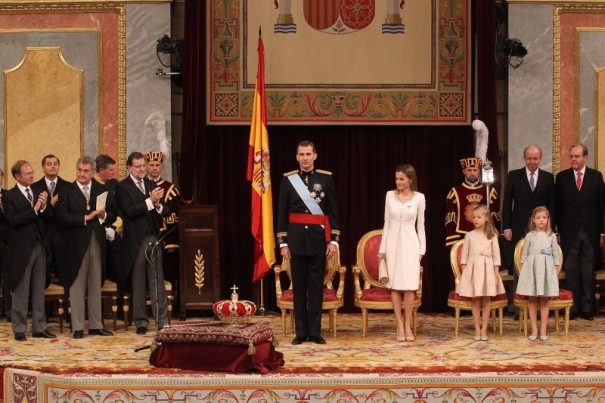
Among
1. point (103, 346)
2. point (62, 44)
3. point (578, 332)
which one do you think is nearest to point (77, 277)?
point (103, 346)

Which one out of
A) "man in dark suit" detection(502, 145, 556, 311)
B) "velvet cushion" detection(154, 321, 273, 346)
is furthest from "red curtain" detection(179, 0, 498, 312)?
"velvet cushion" detection(154, 321, 273, 346)

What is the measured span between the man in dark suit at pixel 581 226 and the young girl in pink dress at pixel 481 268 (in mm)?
1343

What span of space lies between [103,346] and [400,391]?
2.47 meters

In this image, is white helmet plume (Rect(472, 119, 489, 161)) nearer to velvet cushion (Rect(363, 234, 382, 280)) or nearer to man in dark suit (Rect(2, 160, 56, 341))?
velvet cushion (Rect(363, 234, 382, 280))

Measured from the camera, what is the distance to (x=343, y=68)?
36.4ft

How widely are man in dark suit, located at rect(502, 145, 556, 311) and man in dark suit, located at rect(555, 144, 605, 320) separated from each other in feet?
0.51

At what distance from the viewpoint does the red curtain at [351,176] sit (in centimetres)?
1117

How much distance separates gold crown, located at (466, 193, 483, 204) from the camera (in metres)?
10.4

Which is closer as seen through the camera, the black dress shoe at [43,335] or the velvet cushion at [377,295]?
the velvet cushion at [377,295]

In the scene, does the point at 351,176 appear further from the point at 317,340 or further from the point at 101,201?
the point at 101,201

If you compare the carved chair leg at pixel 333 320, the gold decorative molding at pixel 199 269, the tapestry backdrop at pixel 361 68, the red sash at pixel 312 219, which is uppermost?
the tapestry backdrop at pixel 361 68

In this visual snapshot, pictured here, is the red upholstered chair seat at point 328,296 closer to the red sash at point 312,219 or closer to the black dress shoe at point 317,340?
the black dress shoe at point 317,340

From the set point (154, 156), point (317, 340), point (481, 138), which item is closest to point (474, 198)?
point (481, 138)

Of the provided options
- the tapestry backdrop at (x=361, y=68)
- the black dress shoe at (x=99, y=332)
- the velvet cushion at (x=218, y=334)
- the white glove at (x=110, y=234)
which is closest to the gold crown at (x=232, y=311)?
the velvet cushion at (x=218, y=334)
